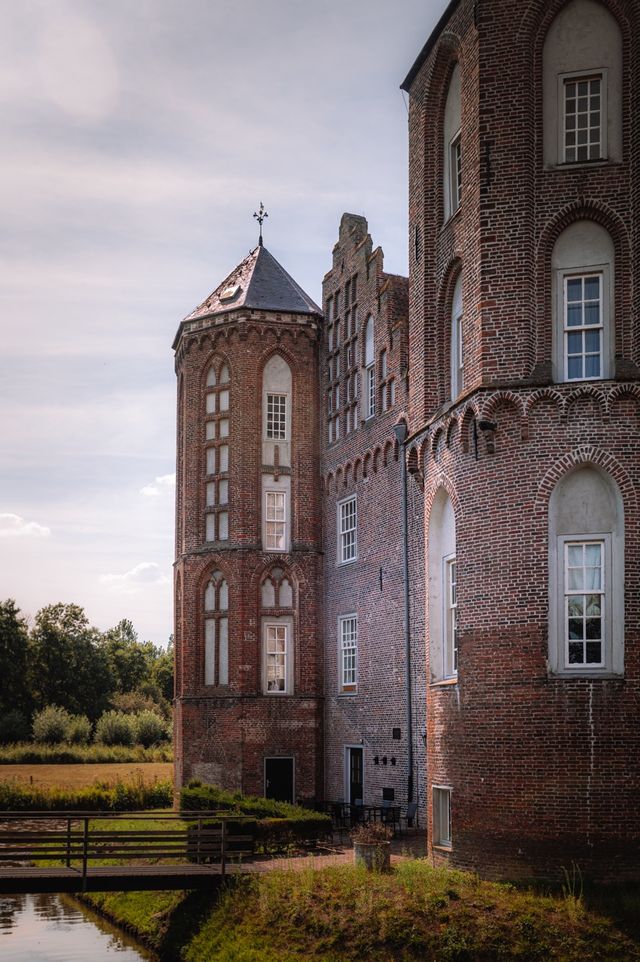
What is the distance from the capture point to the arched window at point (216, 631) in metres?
35.5

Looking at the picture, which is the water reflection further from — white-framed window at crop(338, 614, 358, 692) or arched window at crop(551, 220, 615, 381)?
arched window at crop(551, 220, 615, 381)

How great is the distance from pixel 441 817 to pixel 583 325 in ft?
29.2

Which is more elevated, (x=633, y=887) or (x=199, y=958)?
(x=633, y=887)

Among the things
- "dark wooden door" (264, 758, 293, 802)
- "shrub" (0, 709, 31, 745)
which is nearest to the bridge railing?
"dark wooden door" (264, 758, 293, 802)

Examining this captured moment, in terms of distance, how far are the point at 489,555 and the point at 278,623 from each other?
16562 mm

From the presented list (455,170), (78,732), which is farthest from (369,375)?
(78,732)

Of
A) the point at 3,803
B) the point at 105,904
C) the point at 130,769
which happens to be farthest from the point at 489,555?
the point at 130,769

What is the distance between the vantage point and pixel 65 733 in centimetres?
5894

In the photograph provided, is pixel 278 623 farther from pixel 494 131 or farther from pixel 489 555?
pixel 494 131

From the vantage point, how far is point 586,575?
19.4 m

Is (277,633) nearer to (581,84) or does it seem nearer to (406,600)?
(406,600)

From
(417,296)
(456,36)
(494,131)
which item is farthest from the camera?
(417,296)

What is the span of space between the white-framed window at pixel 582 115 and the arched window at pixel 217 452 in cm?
1767

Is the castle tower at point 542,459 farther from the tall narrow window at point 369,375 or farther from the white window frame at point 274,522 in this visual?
the white window frame at point 274,522
